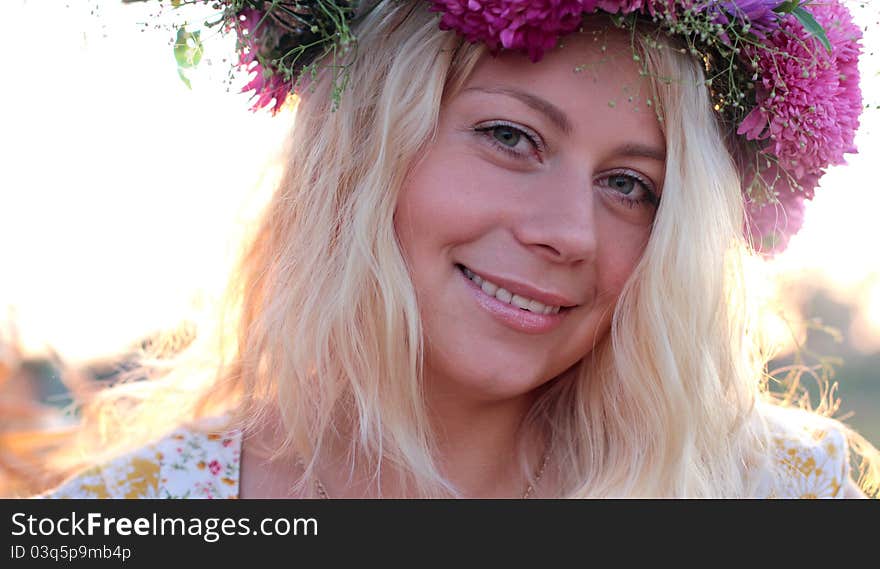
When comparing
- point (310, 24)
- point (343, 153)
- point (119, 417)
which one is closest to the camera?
point (310, 24)

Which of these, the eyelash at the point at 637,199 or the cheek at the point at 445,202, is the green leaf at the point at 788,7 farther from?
the cheek at the point at 445,202

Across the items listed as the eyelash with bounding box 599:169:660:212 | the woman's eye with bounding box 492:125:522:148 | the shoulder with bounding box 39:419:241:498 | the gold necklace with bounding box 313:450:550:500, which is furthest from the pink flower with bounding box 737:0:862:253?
the shoulder with bounding box 39:419:241:498

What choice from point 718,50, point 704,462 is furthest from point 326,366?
point 718,50

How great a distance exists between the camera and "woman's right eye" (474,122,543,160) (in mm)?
2029

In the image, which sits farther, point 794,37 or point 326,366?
point 326,366

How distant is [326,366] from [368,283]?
240mm

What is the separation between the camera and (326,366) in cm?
221

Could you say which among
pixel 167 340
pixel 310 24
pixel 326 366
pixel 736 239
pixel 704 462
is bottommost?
pixel 704 462

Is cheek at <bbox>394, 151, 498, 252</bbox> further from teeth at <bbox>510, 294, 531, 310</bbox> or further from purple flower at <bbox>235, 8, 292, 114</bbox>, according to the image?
purple flower at <bbox>235, 8, 292, 114</bbox>

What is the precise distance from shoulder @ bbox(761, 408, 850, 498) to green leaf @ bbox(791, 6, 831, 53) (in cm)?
109

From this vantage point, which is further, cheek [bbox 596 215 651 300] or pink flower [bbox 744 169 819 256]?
pink flower [bbox 744 169 819 256]

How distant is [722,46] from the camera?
2084 millimetres
